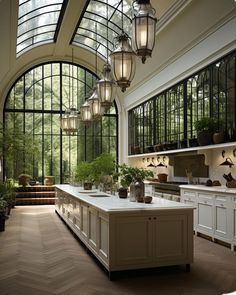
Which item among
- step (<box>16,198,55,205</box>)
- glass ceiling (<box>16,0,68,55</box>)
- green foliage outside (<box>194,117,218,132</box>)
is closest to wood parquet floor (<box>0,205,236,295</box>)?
green foliage outside (<box>194,117,218,132</box>)

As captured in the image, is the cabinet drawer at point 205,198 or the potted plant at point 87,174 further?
the potted plant at point 87,174

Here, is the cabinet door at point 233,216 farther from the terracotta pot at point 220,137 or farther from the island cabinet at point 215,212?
the terracotta pot at point 220,137

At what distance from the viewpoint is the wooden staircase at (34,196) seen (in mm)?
13477

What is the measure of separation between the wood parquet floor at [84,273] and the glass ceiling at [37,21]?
7057 mm

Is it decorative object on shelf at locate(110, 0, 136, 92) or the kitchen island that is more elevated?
decorative object on shelf at locate(110, 0, 136, 92)

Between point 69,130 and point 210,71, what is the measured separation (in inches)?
146

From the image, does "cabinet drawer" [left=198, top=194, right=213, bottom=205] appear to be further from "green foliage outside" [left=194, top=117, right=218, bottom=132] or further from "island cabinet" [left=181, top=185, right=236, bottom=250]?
"green foliage outside" [left=194, top=117, right=218, bottom=132]

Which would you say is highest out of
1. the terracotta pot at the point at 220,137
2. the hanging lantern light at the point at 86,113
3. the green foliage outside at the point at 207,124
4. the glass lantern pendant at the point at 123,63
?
the glass lantern pendant at the point at 123,63

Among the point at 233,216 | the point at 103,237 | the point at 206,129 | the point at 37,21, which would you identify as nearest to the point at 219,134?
the point at 206,129

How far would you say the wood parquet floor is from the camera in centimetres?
422

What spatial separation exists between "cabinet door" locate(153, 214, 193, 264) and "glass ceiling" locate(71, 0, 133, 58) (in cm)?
591

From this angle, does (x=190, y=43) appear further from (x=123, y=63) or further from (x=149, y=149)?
(x=123, y=63)

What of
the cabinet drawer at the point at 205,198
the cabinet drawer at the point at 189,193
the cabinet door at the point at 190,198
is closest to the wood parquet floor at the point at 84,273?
the cabinet door at the point at 190,198

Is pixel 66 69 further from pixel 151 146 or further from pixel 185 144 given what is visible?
pixel 185 144
